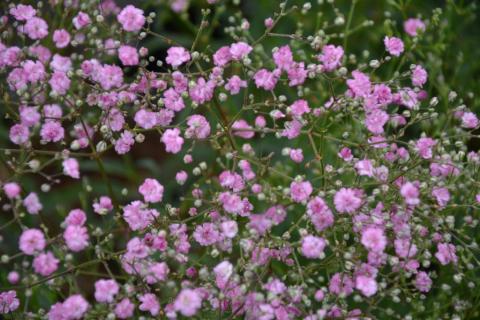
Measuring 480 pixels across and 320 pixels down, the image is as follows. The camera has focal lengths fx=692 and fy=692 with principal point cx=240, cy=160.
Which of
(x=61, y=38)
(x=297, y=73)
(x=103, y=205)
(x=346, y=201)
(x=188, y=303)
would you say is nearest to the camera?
(x=188, y=303)

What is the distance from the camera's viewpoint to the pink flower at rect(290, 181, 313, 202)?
208 cm

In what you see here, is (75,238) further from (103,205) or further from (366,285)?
(366,285)

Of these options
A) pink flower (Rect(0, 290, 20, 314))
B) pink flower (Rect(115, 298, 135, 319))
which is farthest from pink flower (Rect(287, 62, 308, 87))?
pink flower (Rect(0, 290, 20, 314))

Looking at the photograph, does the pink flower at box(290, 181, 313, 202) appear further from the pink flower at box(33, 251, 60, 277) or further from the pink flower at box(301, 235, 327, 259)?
the pink flower at box(33, 251, 60, 277)

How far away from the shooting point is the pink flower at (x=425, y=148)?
7.42 feet

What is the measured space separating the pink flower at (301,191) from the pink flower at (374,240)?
0.68 ft

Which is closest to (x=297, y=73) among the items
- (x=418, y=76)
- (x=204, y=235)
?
(x=418, y=76)

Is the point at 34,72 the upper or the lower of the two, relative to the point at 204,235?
upper

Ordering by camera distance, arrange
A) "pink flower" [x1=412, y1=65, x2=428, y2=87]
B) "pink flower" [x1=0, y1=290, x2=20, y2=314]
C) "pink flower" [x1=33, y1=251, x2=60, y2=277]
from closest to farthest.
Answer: "pink flower" [x1=33, y1=251, x2=60, y2=277]
"pink flower" [x1=0, y1=290, x2=20, y2=314]
"pink flower" [x1=412, y1=65, x2=428, y2=87]

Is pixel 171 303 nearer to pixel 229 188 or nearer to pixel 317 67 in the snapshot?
pixel 229 188

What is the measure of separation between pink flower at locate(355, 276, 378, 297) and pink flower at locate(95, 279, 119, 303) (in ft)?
2.32

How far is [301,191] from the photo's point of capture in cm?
209

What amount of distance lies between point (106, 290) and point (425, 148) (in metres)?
1.11

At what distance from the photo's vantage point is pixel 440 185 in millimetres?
2178
